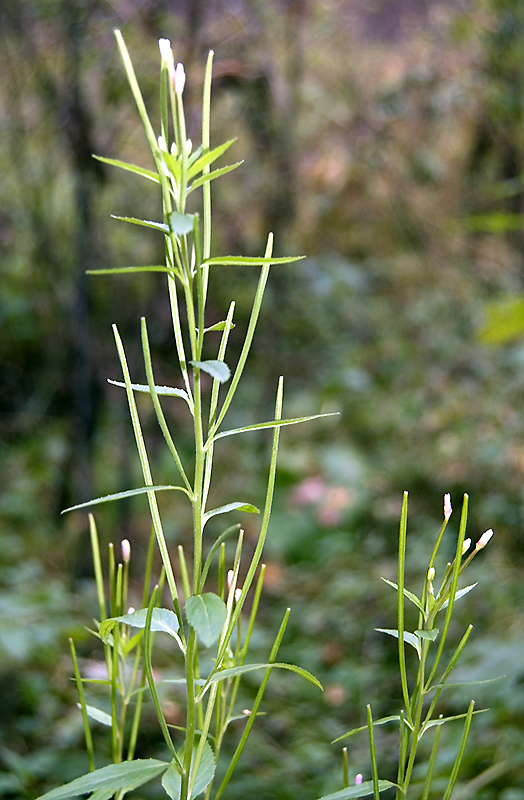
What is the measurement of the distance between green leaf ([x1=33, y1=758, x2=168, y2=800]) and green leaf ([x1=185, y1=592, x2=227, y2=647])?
82 mm

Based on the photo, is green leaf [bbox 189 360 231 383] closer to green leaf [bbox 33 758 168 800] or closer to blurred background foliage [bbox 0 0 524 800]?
green leaf [bbox 33 758 168 800]

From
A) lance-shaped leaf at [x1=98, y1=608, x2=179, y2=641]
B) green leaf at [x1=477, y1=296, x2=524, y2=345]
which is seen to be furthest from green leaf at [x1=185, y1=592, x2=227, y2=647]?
green leaf at [x1=477, y1=296, x2=524, y2=345]

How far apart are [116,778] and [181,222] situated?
250 millimetres

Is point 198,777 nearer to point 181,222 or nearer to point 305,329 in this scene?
point 181,222

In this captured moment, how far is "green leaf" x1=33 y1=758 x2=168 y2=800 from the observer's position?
0.32 m

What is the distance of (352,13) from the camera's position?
3.16 meters

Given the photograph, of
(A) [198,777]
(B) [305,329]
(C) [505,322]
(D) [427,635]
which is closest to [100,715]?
(A) [198,777]

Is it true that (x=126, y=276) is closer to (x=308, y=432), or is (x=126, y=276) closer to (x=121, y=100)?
(x=121, y=100)

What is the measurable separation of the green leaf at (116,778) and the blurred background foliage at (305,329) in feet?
2.90

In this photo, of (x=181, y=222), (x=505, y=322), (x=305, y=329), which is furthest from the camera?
(x=305, y=329)

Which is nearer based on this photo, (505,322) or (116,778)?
(116,778)

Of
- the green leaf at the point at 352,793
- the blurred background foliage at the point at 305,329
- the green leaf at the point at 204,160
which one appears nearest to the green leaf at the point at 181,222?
the green leaf at the point at 204,160

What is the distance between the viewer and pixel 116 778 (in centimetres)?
33

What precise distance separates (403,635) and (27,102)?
2.55 m
